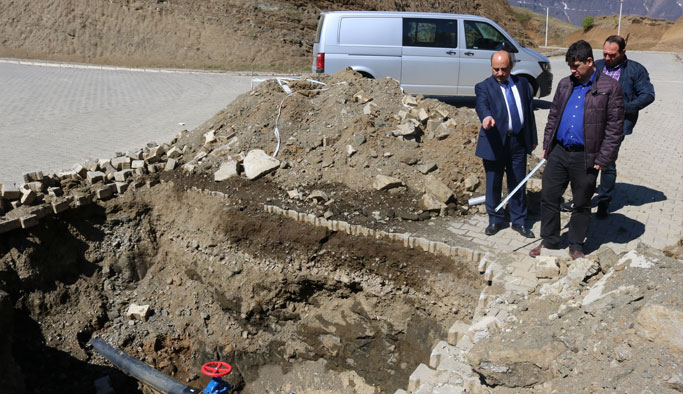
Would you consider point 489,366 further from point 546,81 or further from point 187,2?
point 187,2

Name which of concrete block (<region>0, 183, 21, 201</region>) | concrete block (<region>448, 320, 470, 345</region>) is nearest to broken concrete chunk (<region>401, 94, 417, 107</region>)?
concrete block (<region>448, 320, 470, 345</region>)

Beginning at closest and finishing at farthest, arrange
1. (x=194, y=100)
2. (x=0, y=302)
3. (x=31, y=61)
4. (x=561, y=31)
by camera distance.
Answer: (x=0, y=302), (x=194, y=100), (x=31, y=61), (x=561, y=31)

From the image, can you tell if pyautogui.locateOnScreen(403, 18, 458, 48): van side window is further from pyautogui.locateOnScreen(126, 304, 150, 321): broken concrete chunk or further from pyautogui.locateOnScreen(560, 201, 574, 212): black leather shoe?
pyautogui.locateOnScreen(126, 304, 150, 321): broken concrete chunk

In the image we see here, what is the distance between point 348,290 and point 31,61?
19797 millimetres

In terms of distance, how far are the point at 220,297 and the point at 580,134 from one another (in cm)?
442

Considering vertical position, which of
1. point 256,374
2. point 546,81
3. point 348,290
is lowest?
point 256,374

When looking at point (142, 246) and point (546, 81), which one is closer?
point (142, 246)

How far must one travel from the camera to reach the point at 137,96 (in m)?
13.9

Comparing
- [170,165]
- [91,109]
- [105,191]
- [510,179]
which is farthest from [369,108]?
[91,109]

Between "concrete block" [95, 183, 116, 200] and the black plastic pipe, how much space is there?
1.83m

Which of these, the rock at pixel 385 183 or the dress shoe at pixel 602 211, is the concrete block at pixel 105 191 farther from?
the dress shoe at pixel 602 211

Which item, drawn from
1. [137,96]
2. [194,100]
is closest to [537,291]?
[194,100]

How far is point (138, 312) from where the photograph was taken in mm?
6469

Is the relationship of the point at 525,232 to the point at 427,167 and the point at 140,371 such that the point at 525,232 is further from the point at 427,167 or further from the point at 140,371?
the point at 140,371
